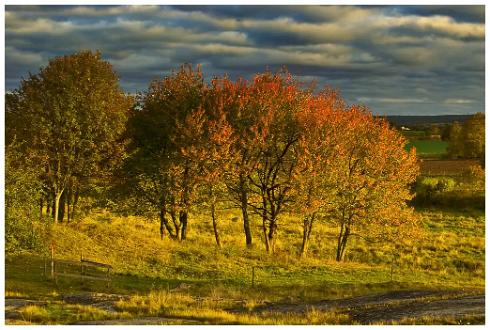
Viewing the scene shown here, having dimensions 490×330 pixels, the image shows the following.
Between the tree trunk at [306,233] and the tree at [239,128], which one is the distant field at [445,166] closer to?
the tree trunk at [306,233]

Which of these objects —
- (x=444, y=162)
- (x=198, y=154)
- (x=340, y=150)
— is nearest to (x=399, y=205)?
(x=340, y=150)

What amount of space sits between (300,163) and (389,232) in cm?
891

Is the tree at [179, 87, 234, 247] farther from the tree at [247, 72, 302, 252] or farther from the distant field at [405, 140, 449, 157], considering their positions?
the distant field at [405, 140, 449, 157]

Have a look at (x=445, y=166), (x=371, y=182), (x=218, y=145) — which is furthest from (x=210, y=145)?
(x=445, y=166)

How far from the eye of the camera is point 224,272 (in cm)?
3312

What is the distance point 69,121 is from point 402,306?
89.5 ft

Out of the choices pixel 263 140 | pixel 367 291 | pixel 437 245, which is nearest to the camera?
pixel 367 291

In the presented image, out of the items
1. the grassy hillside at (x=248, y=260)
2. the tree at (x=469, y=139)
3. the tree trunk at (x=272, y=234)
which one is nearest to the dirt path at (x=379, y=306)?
the grassy hillside at (x=248, y=260)

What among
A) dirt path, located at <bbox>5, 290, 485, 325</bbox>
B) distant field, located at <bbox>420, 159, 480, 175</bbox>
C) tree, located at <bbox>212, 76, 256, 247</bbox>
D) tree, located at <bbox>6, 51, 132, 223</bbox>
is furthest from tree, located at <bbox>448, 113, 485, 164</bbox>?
dirt path, located at <bbox>5, 290, 485, 325</bbox>

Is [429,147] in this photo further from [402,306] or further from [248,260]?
[402,306]

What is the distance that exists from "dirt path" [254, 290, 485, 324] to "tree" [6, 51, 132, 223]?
21986 millimetres

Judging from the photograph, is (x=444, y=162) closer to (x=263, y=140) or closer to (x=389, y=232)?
(x=389, y=232)

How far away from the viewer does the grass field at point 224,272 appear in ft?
67.9
